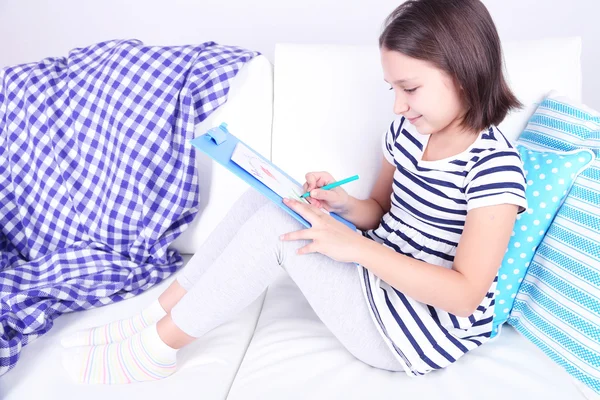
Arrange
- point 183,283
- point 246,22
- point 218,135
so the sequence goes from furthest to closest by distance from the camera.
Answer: point 246,22 < point 183,283 < point 218,135

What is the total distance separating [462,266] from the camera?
2.81ft

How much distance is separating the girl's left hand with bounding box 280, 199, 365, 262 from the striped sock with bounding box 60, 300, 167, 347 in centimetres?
36

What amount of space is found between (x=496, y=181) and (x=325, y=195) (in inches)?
12.7

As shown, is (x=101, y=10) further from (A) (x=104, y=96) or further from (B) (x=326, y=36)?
(B) (x=326, y=36)

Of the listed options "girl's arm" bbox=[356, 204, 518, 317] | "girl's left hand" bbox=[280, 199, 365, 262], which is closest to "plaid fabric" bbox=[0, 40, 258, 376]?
"girl's left hand" bbox=[280, 199, 365, 262]

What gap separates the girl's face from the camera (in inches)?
34.0

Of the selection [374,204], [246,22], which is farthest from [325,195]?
[246,22]

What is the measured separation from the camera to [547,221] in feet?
3.27

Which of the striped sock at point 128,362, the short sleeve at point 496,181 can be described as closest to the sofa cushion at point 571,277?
the short sleeve at point 496,181

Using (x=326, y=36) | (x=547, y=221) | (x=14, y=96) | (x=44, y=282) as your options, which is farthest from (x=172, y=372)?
(x=326, y=36)

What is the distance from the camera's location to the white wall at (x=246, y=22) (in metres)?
1.63

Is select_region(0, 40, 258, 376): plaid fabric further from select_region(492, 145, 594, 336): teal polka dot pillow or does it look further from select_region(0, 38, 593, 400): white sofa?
select_region(492, 145, 594, 336): teal polka dot pillow

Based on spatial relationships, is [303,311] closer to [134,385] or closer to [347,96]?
[134,385]

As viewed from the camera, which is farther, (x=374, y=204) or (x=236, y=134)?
(x=236, y=134)
